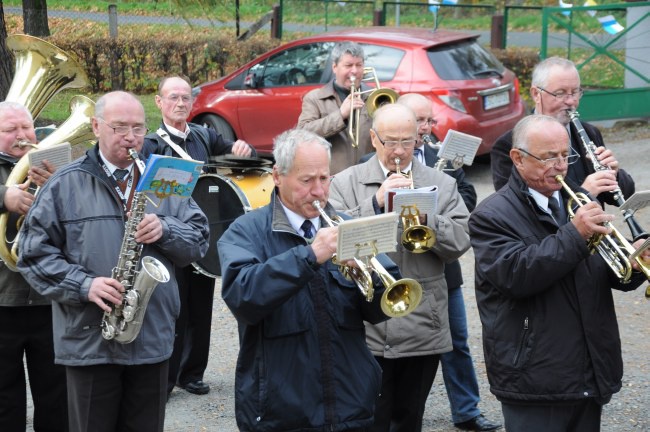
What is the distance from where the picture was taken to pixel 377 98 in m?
6.57

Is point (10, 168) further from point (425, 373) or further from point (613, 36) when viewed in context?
point (613, 36)

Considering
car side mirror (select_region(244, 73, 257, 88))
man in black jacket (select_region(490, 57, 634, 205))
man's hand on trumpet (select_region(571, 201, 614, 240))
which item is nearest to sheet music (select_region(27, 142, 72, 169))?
man in black jacket (select_region(490, 57, 634, 205))

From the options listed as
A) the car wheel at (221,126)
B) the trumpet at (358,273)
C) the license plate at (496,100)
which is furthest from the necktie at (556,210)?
the car wheel at (221,126)

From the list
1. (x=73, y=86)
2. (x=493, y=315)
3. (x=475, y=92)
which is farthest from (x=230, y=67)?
(x=493, y=315)

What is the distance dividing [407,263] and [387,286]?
116 cm

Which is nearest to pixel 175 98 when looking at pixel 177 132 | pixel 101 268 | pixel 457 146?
pixel 177 132

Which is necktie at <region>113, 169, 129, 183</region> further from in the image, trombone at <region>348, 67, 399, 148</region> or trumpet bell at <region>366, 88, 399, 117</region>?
Answer: trumpet bell at <region>366, 88, 399, 117</region>

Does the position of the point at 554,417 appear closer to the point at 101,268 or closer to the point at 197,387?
the point at 101,268

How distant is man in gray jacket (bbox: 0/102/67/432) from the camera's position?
502 centimetres

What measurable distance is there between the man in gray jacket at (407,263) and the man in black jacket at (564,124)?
35 centimetres

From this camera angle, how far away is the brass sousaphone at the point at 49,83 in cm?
561

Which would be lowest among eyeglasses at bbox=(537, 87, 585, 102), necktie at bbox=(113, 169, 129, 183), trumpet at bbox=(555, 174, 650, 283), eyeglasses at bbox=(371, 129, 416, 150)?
trumpet at bbox=(555, 174, 650, 283)

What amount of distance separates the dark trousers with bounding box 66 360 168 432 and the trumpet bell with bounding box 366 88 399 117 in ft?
8.41

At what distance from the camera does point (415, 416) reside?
5070 millimetres
